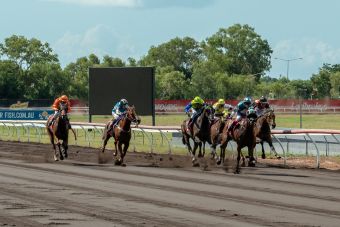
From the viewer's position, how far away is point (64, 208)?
1234 cm

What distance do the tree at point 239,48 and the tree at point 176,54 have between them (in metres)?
2.38

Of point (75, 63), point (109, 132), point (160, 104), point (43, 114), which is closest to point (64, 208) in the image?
point (109, 132)

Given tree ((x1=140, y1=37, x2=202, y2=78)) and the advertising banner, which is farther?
tree ((x1=140, y1=37, x2=202, y2=78))

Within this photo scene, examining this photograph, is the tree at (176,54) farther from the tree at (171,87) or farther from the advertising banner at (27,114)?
the advertising banner at (27,114)

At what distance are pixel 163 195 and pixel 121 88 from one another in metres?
22.1

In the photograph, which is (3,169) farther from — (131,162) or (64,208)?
(64,208)

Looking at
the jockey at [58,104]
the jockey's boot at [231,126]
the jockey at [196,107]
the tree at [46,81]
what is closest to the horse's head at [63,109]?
the jockey at [58,104]

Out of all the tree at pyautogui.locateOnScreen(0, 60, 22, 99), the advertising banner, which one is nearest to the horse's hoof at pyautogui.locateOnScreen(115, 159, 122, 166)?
the advertising banner

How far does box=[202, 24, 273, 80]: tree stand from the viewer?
134750mm

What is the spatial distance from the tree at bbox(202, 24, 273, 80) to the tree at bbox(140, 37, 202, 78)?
2.38 metres

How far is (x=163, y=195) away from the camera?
14.4m

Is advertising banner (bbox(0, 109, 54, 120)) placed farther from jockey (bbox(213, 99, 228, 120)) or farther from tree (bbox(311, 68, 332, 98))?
tree (bbox(311, 68, 332, 98))

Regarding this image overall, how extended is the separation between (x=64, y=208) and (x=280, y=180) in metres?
6.25

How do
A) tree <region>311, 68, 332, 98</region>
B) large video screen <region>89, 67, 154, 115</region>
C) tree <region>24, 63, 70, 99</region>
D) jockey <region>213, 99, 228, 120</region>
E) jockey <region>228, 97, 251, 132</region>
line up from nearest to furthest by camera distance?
jockey <region>228, 97, 251, 132</region>, jockey <region>213, 99, 228, 120</region>, large video screen <region>89, 67, 154, 115</region>, tree <region>24, 63, 70, 99</region>, tree <region>311, 68, 332, 98</region>
